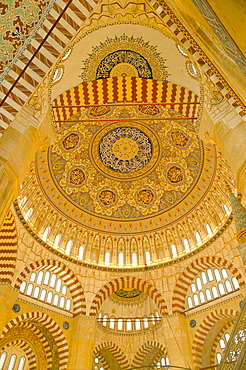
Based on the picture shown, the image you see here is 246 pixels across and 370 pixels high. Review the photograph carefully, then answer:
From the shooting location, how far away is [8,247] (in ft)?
36.4

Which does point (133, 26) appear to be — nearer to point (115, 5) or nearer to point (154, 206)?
point (115, 5)

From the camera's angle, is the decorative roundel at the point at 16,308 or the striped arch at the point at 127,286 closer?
the decorative roundel at the point at 16,308

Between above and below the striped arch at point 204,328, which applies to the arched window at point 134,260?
above

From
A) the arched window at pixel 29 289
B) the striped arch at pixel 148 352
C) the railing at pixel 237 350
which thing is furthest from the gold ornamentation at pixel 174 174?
the railing at pixel 237 350

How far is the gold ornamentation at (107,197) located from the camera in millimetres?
14078

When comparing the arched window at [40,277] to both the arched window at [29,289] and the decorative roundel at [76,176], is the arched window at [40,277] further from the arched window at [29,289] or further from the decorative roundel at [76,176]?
the decorative roundel at [76,176]

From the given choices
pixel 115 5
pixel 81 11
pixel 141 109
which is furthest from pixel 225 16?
pixel 141 109

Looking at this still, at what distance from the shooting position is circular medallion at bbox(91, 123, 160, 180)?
41.9 feet

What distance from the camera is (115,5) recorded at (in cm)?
746

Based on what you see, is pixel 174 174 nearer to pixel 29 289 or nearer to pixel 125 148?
pixel 125 148

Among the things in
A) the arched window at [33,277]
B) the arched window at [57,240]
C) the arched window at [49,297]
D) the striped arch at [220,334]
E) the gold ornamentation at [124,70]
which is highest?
the gold ornamentation at [124,70]

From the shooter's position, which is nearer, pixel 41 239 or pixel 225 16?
pixel 225 16

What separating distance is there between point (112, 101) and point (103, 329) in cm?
1157

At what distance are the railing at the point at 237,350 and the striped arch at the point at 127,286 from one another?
7.54m
